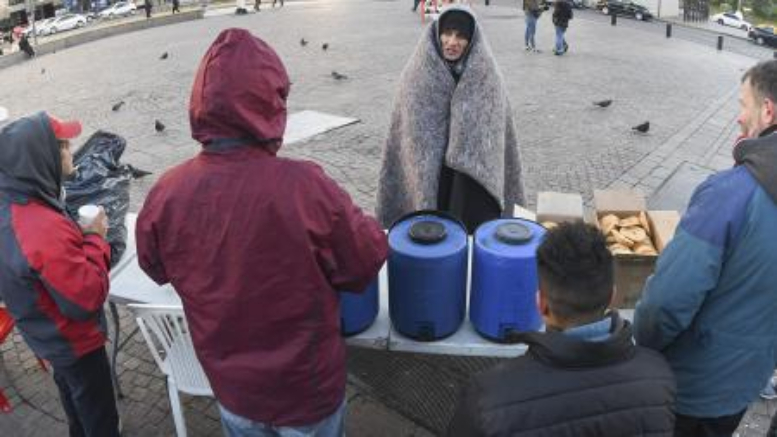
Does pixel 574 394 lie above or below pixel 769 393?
above

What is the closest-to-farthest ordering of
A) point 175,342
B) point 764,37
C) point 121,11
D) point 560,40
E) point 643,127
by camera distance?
point 175,342, point 643,127, point 560,40, point 764,37, point 121,11

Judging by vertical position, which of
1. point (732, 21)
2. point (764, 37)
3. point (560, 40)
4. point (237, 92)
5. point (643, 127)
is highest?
point (237, 92)

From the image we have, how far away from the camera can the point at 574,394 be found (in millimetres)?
1714

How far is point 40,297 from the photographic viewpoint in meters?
2.88

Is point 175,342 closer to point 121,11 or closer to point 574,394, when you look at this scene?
point 574,394

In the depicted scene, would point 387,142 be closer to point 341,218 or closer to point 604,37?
point 341,218

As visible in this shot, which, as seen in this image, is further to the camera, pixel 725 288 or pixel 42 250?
pixel 42 250

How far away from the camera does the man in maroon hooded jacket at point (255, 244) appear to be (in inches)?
78.5

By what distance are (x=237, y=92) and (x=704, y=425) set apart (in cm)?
216

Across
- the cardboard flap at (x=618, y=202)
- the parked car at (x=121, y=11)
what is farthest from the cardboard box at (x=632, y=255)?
the parked car at (x=121, y=11)

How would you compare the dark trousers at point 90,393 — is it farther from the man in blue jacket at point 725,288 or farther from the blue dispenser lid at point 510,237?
the man in blue jacket at point 725,288

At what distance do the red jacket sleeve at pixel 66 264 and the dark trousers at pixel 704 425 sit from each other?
98.4 inches

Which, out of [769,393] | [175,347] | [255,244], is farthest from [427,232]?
[769,393]

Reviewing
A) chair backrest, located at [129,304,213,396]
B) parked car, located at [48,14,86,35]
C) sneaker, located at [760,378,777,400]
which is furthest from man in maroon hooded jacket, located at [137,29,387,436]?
parked car, located at [48,14,86,35]
